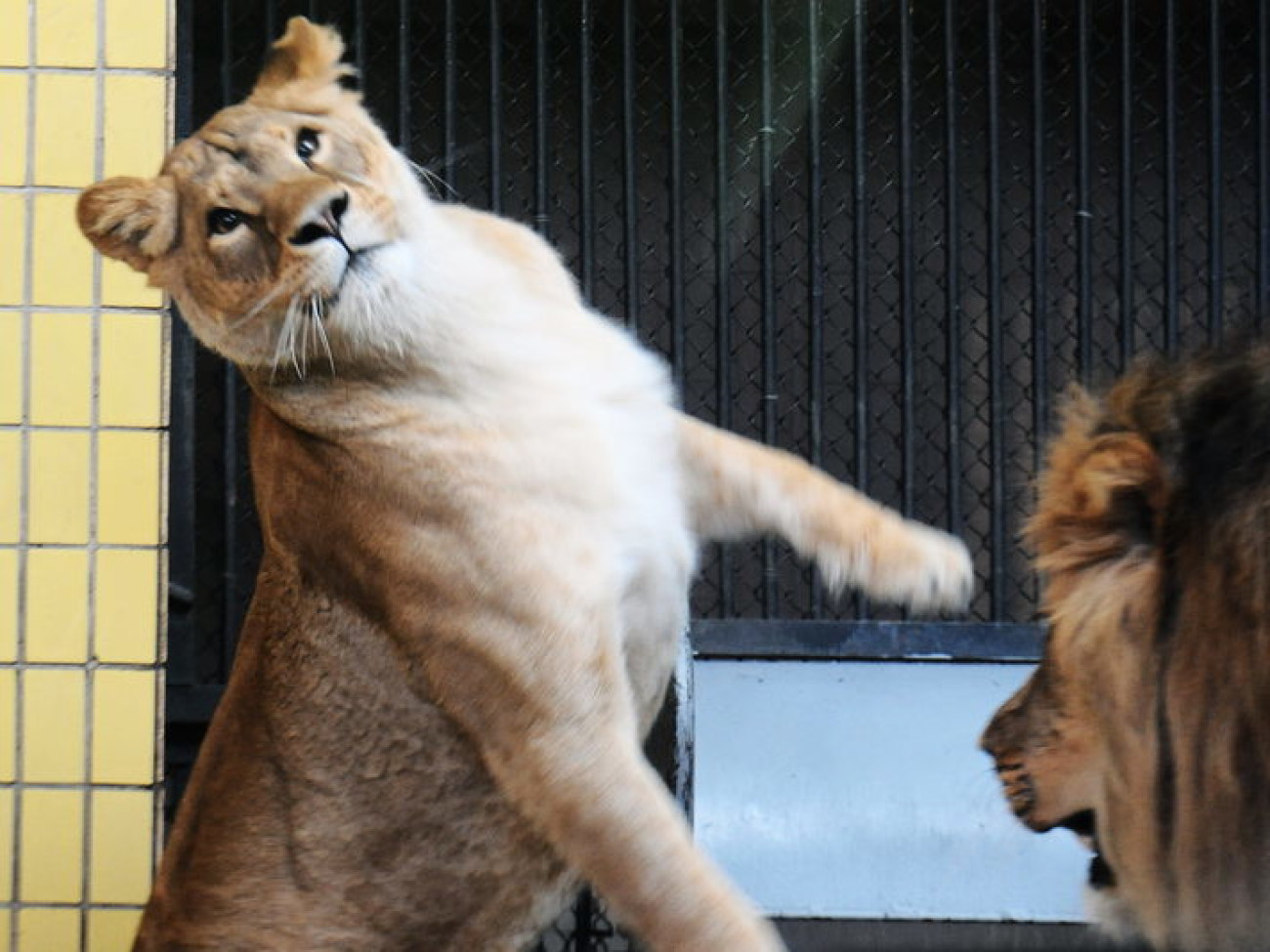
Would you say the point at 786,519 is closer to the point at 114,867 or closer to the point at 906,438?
the point at 114,867

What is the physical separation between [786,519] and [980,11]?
408 cm

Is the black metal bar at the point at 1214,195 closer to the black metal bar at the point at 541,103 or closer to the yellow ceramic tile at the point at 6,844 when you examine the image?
the black metal bar at the point at 541,103

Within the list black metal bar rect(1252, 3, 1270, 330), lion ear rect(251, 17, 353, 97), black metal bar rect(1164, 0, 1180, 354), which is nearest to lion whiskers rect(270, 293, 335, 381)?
lion ear rect(251, 17, 353, 97)

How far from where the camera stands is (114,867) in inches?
160

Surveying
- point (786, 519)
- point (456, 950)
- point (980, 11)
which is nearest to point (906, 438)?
point (980, 11)

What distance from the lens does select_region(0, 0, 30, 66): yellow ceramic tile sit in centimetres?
409

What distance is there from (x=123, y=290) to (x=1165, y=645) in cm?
263

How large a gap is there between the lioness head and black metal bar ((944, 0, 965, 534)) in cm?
258

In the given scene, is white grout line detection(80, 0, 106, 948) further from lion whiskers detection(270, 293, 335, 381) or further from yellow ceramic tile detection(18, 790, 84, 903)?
lion whiskers detection(270, 293, 335, 381)

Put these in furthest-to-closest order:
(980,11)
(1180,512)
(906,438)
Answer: (980,11) < (906,438) < (1180,512)

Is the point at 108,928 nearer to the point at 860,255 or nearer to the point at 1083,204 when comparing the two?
the point at 860,255

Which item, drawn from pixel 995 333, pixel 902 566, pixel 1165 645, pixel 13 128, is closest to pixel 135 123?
pixel 13 128

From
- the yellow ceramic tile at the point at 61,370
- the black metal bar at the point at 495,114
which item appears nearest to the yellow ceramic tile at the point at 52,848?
the yellow ceramic tile at the point at 61,370

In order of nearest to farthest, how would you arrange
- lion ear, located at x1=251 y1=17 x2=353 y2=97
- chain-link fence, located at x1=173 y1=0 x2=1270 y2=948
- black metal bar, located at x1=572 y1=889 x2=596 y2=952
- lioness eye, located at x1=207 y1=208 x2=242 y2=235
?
1. lioness eye, located at x1=207 y1=208 x2=242 y2=235
2. lion ear, located at x1=251 y1=17 x2=353 y2=97
3. black metal bar, located at x1=572 y1=889 x2=596 y2=952
4. chain-link fence, located at x1=173 y1=0 x2=1270 y2=948
